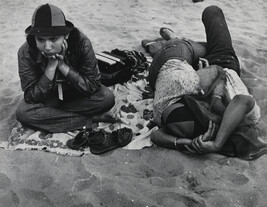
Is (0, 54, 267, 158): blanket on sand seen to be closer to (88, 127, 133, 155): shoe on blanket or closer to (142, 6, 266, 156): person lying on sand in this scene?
(88, 127, 133, 155): shoe on blanket

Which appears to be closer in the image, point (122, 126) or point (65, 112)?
point (65, 112)

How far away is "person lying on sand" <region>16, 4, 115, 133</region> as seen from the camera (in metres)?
3.06

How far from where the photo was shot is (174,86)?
127 inches

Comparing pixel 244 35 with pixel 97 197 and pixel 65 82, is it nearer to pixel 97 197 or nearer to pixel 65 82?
pixel 65 82

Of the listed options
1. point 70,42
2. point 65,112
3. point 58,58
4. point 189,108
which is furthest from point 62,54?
point 189,108

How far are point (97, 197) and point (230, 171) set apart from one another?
1246 millimetres

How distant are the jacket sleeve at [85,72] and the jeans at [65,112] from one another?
0.59ft

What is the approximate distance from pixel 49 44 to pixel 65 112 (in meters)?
0.87

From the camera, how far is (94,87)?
11.6 ft

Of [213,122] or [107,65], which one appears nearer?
[213,122]

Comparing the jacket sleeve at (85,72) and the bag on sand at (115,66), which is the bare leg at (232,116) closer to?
the jacket sleeve at (85,72)

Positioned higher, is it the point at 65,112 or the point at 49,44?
the point at 49,44

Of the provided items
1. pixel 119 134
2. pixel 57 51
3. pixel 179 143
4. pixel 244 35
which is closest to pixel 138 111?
pixel 119 134

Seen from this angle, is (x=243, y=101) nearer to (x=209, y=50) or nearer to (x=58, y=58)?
(x=209, y=50)
